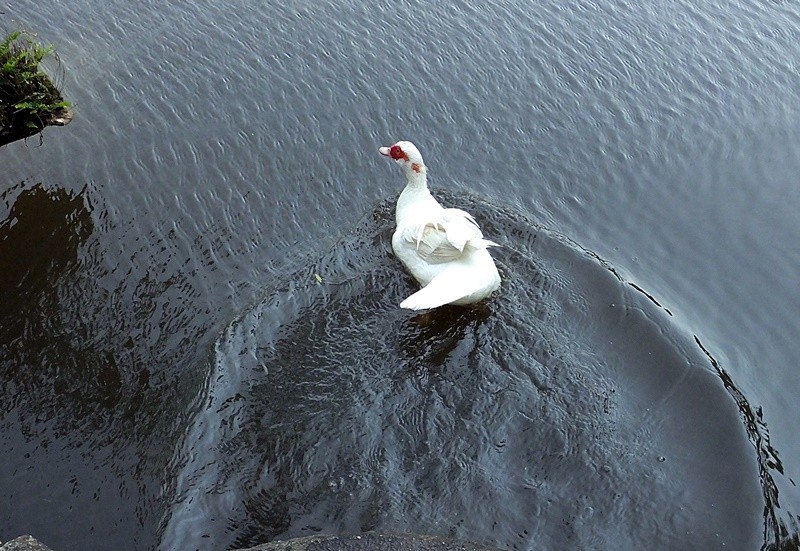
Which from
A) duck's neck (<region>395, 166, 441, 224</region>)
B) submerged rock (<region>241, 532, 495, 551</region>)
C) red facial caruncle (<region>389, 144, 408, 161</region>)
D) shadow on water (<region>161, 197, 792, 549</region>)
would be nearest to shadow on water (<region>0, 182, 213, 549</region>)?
shadow on water (<region>161, 197, 792, 549</region>)

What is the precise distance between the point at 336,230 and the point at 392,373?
1.90 metres

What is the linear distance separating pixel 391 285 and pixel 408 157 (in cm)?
133

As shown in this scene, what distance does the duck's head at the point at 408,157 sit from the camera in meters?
8.09

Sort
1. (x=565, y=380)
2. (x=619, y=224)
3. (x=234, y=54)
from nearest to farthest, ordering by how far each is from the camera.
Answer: (x=565, y=380) < (x=619, y=224) < (x=234, y=54)

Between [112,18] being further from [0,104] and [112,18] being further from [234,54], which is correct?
[0,104]

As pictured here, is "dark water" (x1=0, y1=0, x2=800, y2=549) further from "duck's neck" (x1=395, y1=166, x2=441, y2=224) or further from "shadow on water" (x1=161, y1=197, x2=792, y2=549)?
"duck's neck" (x1=395, y1=166, x2=441, y2=224)

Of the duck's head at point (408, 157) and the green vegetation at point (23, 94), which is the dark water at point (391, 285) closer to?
the green vegetation at point (23, 94)

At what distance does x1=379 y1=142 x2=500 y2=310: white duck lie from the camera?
7102 mm

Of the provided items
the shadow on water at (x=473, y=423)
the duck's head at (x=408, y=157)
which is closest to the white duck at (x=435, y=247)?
the duck's head at (x=408, y=157)

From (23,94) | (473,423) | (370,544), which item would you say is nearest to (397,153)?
(473,423)

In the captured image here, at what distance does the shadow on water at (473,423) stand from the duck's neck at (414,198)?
622 millimetres

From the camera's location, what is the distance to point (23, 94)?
309 inches

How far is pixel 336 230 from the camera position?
8.00 metres

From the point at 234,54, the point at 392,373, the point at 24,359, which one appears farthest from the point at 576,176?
the point at 24,359
